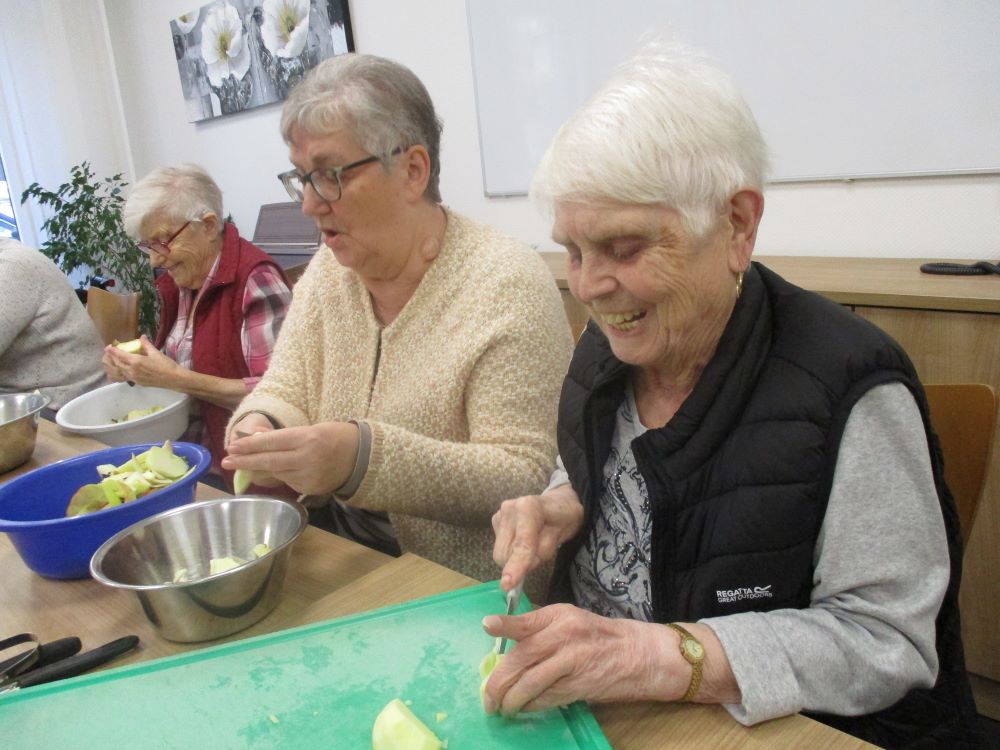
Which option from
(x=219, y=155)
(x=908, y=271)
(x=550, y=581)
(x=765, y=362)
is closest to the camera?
(x=765, y=362)

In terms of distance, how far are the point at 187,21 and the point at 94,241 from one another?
5.02 feet

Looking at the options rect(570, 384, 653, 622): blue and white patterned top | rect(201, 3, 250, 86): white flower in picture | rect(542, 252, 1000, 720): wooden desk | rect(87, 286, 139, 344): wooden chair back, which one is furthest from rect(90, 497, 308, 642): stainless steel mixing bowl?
rect(201, 3, 250, 86): white flower in picture

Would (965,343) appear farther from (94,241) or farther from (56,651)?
(94,241)

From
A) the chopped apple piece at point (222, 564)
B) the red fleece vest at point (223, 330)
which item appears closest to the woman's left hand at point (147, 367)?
the red fleece vest at point (223, 330)

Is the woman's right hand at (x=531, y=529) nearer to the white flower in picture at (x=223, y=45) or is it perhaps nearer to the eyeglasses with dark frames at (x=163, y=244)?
the eyeglasses with dark frames at (x=163, y=244)

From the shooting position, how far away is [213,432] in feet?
7.07

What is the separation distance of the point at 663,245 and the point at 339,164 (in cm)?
74

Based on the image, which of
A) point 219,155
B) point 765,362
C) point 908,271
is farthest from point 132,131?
point 765,362

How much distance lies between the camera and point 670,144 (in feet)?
2.71

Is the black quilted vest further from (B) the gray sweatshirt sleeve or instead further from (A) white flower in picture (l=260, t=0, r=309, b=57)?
(A) white flower in picture (l=260, t=0, r=309, b=57)

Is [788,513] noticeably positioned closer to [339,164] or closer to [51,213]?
[339,164]

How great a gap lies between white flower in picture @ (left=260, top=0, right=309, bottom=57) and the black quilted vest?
3.49m

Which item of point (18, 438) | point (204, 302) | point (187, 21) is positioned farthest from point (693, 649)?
point (187, 21)

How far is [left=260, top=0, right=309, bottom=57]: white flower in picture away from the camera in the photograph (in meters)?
3.72
